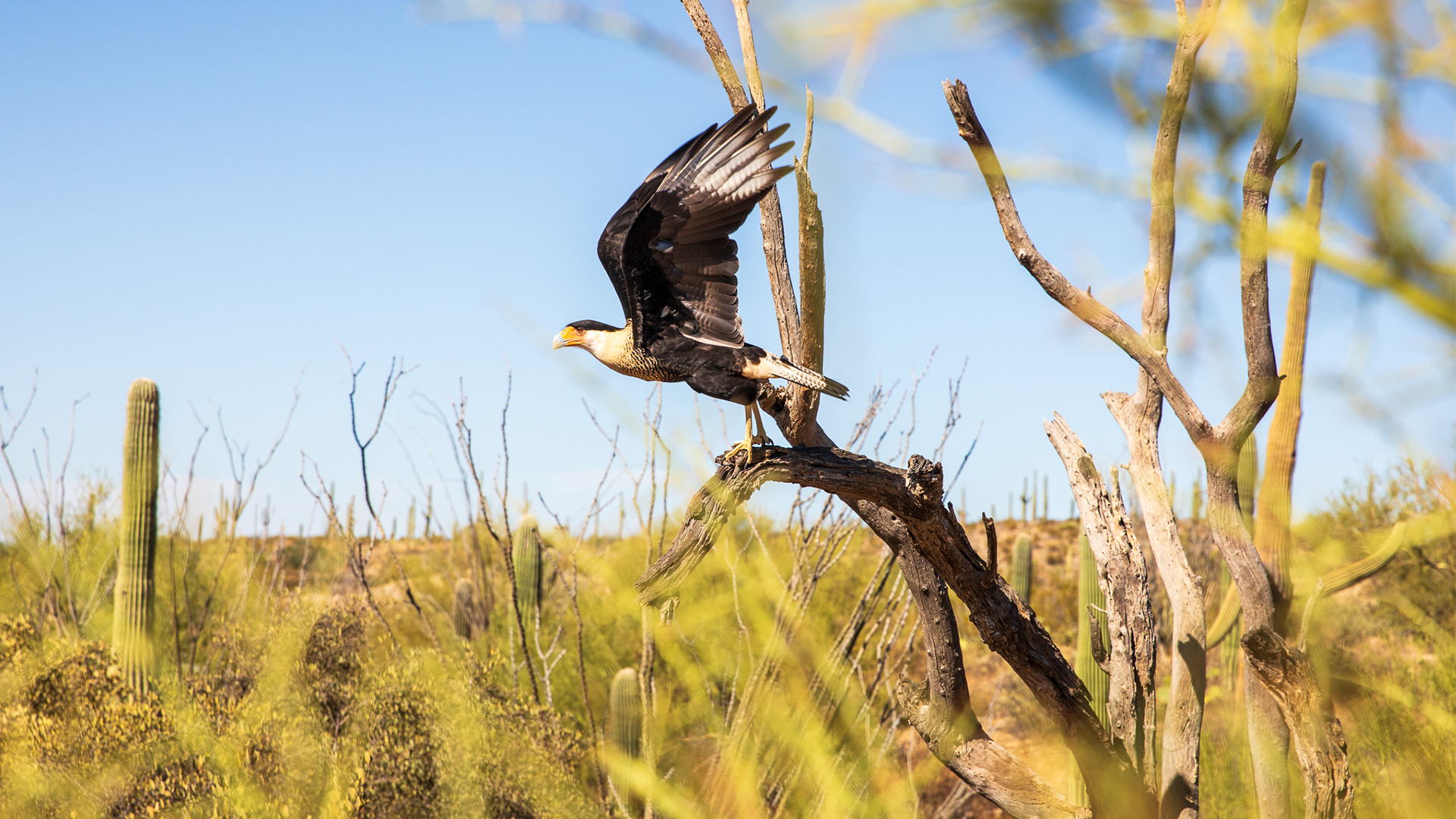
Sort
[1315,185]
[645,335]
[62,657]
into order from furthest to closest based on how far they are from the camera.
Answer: [62,657], [1315,185], [645,335]

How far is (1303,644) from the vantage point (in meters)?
3.38

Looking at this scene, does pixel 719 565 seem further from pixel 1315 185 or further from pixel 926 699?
pixel 1315 185

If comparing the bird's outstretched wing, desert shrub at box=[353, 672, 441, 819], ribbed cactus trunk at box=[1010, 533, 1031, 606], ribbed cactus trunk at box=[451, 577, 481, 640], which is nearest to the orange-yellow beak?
the bird's outstretched wing

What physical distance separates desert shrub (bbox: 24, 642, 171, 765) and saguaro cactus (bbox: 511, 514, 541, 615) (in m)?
3.31

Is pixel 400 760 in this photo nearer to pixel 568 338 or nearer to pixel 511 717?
pixel 511 717

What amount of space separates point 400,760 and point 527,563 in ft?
11.5

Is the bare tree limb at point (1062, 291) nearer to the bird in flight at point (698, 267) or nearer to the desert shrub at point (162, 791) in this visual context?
the bird in flight at point (698, 267)

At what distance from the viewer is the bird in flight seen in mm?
2627

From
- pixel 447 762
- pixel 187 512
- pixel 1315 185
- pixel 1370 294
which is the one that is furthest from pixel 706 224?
pixel 187 512

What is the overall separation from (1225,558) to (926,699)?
54.7 inches

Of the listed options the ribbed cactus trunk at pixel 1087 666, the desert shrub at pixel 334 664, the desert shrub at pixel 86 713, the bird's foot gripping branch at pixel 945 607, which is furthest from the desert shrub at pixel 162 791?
the ribbed cactus trunk at pixel 1087 666

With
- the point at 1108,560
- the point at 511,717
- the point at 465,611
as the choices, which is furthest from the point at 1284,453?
the point at 465,611

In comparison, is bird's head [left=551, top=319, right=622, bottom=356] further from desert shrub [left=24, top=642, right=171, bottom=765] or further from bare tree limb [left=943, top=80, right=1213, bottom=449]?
desert shrub [left=24, top=642, right=171, bottom=765]

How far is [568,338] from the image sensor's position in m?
3.39
